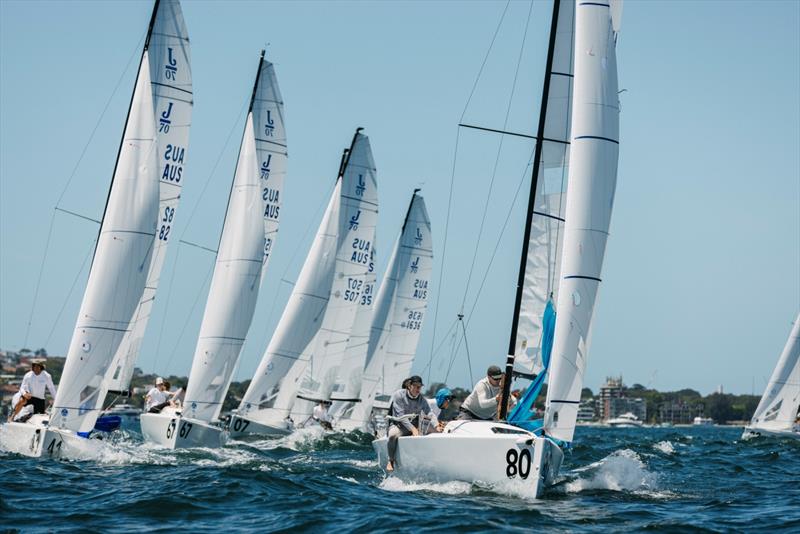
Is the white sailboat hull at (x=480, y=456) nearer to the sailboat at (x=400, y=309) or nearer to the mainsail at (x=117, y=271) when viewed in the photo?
the mainsail at (x=117, y=271)

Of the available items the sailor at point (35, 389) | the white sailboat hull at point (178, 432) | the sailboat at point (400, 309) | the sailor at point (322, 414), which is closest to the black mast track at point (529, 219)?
the sailor at point (35, 389)

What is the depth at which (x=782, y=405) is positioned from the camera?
135ft

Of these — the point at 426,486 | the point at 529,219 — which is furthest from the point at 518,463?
the point at 529,219

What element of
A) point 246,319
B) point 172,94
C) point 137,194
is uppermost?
point 172,94

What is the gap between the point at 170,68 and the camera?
23.7 m

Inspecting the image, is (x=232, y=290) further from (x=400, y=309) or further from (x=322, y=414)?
(x=400, y=309)

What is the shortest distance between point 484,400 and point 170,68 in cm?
1185

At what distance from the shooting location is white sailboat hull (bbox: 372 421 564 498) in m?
13.9

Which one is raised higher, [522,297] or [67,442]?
[522,297]

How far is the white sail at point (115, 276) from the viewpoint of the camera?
63.4 ft

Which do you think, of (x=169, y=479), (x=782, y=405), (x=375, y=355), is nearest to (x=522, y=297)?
(x=169, y=479)

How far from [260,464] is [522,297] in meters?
5.60

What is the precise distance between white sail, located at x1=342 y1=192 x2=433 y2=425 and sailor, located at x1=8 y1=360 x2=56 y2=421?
67.1ft

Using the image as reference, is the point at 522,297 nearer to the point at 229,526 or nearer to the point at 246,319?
the point at 229,526
